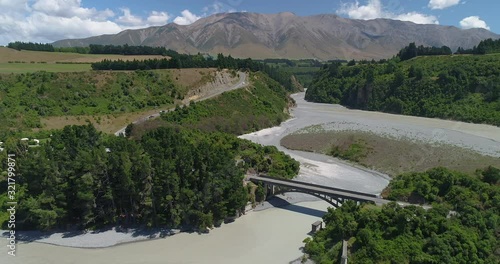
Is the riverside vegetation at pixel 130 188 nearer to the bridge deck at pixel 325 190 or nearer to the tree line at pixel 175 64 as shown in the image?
the bridge deck at pixel 325 190

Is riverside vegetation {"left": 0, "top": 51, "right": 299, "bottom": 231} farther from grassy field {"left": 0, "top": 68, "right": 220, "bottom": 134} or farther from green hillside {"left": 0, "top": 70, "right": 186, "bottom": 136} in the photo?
green hillside {"left": 0, "top": 70, "right": 186, "bottom": 136}

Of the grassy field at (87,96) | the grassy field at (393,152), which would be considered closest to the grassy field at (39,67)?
the grassy field at (87,96)

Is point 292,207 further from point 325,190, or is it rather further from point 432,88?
point 432,88

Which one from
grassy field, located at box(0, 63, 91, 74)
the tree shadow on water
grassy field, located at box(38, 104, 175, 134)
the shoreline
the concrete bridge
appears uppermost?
grassy field, located at box(0, 63, 91, 74)

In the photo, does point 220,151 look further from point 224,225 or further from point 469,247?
point 469,247

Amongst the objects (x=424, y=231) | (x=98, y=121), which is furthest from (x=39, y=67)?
(x=424, y=231)

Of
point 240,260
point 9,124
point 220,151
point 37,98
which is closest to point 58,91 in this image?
point 37,98

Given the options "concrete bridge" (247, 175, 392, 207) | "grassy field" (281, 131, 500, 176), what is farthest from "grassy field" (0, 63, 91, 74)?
"concrete bridge" (247, 175, 392, 207)
